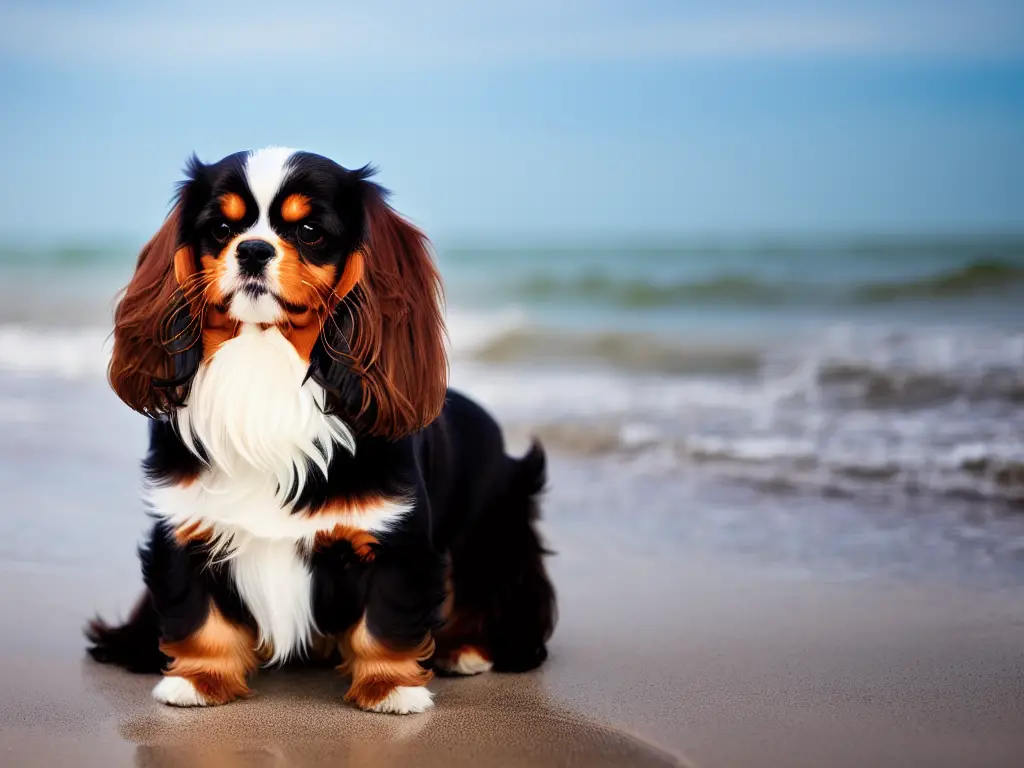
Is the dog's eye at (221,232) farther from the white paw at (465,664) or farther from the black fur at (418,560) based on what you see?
the white paw at (465,664)

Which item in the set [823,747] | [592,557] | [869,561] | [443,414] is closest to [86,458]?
[592,557]

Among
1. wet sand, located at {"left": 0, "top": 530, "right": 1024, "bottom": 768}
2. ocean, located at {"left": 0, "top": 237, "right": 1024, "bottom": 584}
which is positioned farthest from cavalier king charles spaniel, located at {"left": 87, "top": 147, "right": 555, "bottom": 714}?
ocean, located at {"left": 0, "top": 237, "right": 1024, "bottom": 584}

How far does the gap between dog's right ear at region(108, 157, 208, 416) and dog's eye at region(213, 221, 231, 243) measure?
9 cm

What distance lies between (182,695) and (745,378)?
6.37m

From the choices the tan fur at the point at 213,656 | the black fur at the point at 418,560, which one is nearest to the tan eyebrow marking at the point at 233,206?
the black fur at the point at 418,560

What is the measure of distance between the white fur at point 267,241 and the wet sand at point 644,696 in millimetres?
993

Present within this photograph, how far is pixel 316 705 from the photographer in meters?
3.27

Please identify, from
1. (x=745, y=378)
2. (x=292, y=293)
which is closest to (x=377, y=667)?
(x=292, y=293)

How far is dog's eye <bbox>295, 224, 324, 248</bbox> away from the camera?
298cm

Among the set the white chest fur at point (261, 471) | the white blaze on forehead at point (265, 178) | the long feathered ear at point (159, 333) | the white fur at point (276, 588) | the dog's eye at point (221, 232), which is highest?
the white blaze on forehead at point (265, 178)

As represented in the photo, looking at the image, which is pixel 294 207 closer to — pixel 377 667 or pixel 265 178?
pixel 265 178

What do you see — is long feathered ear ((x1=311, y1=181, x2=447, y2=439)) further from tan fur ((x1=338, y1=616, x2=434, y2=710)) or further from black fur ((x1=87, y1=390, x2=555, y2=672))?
tan fur ((x1=338, y1=616, x2=434, y2=710))

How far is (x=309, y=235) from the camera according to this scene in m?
2.99

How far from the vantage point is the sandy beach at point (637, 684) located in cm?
297
